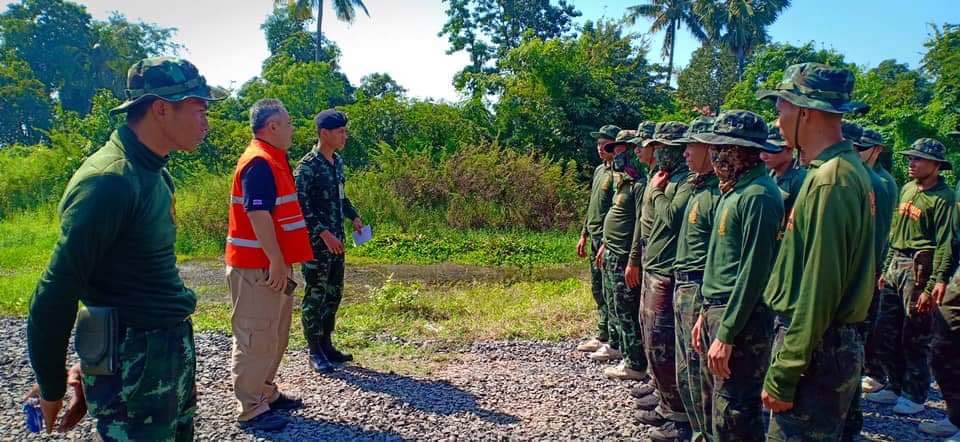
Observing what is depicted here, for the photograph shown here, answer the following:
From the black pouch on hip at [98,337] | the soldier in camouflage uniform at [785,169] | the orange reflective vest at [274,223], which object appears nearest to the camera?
the black pouch on hip at [98,337]

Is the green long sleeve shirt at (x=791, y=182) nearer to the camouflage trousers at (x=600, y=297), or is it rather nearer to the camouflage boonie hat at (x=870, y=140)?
the camouflage boonie hat at (x=870, y=140)

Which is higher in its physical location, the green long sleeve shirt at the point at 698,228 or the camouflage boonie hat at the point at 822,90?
the camouflage boonie hat at the point at 822,90

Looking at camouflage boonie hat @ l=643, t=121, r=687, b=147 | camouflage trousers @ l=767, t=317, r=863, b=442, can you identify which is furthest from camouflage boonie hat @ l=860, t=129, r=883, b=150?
camouflage trousers @ l=767, t=317, r=863, b=442

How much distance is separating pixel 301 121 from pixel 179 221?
26.1 ft

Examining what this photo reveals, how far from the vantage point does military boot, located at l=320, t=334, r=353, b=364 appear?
5.14m

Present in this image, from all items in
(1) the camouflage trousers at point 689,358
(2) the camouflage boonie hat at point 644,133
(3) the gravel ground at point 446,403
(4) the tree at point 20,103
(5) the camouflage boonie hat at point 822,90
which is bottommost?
(3) the gravel ground at point 446,403

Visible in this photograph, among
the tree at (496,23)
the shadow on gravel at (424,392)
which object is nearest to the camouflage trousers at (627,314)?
the shadow on gravel at (424,392)

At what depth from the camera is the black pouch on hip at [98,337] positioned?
208cm

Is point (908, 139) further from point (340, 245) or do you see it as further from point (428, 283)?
point (340, 245)

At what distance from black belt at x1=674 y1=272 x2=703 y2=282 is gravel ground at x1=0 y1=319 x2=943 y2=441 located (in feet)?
3.98

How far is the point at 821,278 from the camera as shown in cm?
212

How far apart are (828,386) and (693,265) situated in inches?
46.9

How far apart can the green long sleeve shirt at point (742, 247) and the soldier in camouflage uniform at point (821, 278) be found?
0.16m

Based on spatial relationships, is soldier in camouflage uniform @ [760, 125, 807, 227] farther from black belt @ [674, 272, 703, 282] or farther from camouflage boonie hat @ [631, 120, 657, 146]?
camouflage boonie hat @ [631, 120, 657, 146]
